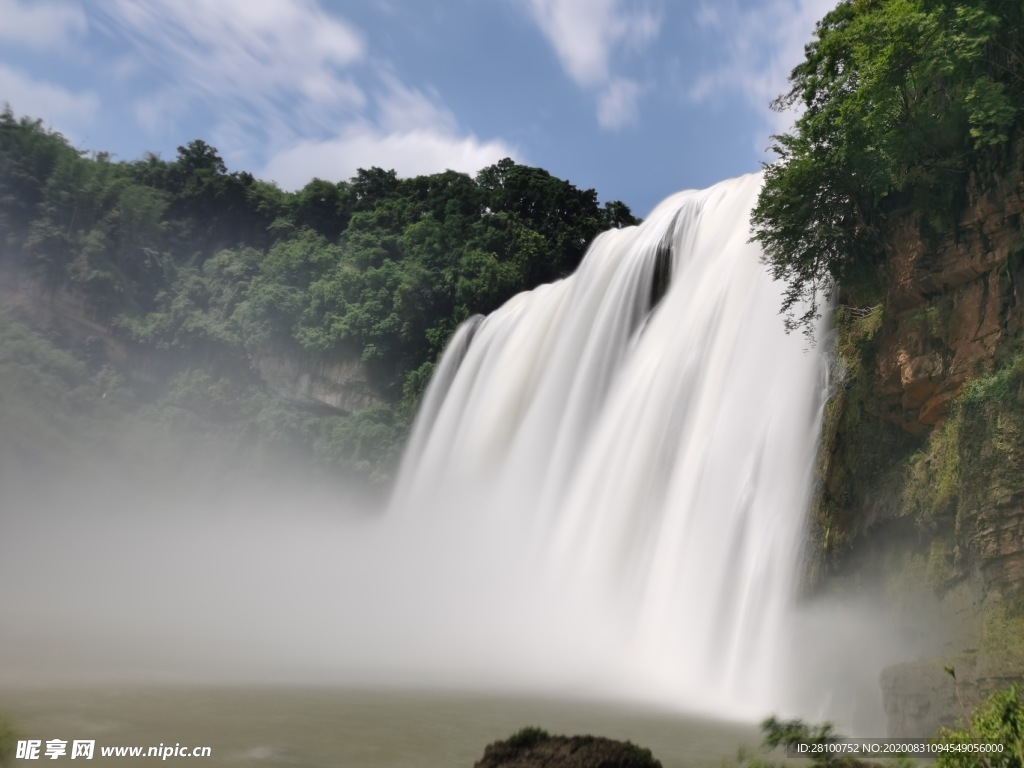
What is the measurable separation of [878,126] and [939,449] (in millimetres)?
4135

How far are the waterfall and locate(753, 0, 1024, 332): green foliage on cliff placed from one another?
2.03 meters

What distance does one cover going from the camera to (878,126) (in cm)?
1114

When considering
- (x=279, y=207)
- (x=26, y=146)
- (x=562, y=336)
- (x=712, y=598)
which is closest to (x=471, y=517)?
(x=562, y=336)

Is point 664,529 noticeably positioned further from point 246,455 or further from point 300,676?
point 246,455

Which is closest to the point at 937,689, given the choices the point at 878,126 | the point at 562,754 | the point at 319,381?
the point at 562,754

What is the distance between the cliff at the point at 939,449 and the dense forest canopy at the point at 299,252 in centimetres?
2047

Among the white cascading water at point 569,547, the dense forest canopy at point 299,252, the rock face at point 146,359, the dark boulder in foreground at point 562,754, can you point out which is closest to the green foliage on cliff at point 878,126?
the white cascading water at point 569,547

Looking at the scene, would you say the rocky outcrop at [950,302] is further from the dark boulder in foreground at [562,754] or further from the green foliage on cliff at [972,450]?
the dark boulder in foreground at [562,754]

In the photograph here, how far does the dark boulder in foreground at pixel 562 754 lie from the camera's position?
5.32 m

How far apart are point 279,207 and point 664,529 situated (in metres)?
33.1

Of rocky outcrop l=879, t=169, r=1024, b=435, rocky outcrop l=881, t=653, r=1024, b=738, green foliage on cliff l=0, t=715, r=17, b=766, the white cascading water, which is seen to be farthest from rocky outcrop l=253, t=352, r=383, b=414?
green foliage on cliff l=0, t=715, r=17, b=766

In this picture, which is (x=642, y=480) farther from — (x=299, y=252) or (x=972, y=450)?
(x=299, y=252)

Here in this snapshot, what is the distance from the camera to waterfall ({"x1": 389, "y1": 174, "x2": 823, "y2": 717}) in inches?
491

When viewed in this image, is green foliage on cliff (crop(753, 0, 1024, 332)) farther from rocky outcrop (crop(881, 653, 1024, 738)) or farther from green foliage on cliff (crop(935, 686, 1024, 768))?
green foliage on cliff (crop(935, 686, 1024, 768))
